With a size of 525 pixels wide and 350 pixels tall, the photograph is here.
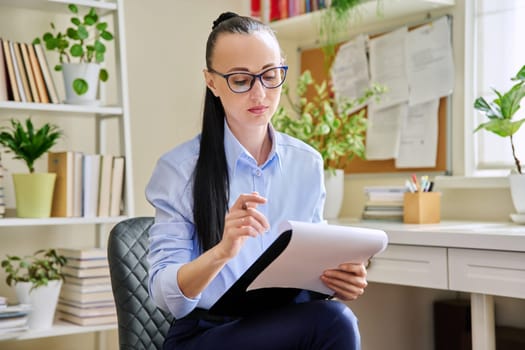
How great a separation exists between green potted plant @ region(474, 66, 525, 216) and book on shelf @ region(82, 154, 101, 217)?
130 centimetres

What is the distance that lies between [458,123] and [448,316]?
701 mm

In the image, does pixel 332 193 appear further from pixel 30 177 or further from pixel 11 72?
pixel 11 72

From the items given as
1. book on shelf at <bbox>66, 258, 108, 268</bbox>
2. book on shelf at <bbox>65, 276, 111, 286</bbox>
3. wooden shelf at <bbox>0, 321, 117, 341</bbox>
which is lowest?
wooden shelf at <bbox>0, 321, 117, 341</bbox>

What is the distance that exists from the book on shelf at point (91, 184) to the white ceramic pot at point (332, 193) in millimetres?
848

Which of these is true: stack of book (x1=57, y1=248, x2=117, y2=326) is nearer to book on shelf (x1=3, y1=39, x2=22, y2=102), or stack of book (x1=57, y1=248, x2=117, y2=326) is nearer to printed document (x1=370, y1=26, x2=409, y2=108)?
book on shelf (x1=3, y1=39, x2=22, y2=102)

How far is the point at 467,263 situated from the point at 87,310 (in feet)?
4.14

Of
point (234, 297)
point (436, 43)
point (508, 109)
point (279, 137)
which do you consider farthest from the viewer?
point (436, 43)

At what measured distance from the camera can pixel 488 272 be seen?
1.95 meters

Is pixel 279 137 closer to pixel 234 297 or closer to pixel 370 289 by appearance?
pixel 234 297

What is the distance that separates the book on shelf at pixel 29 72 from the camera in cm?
247

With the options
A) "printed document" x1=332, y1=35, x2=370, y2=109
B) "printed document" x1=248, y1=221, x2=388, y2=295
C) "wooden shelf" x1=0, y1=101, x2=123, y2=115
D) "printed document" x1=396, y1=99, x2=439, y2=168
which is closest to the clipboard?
"printed document" x1=248, y1=221, x2=388, y2=295

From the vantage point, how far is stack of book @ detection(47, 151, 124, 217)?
8.29 ft

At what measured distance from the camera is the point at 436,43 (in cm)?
276

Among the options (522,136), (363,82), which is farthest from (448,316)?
(363,82)
